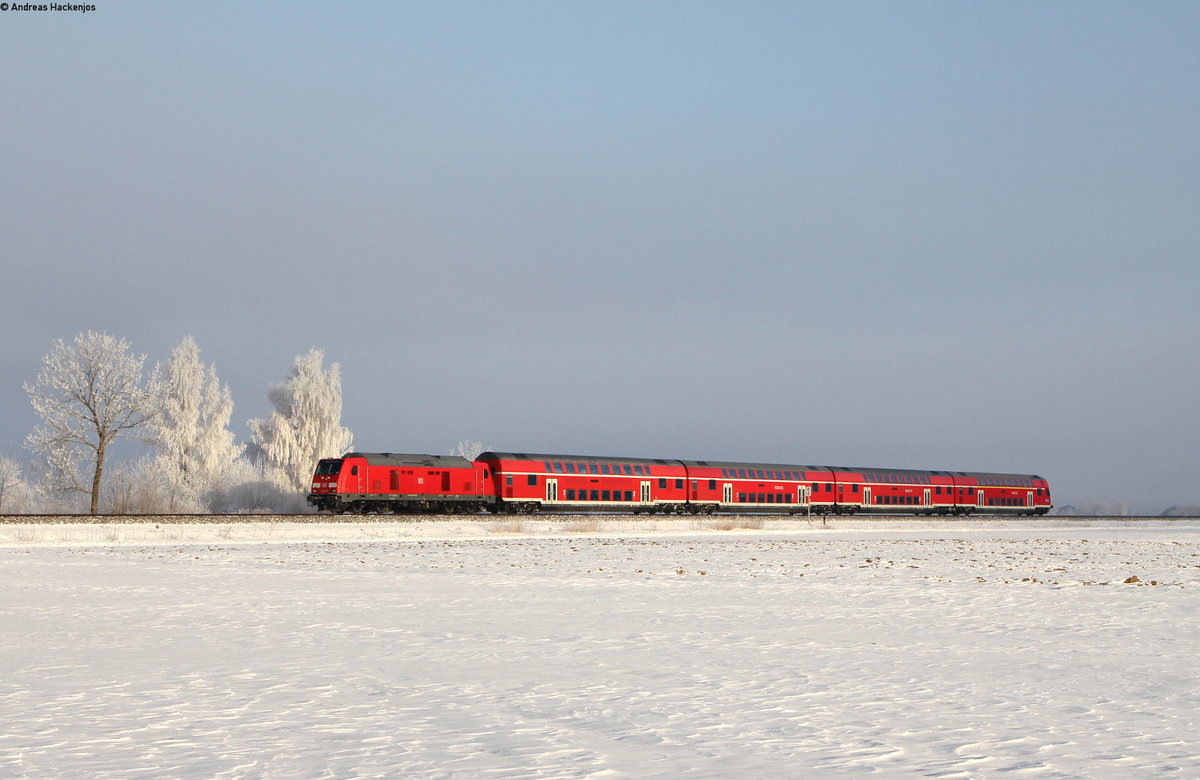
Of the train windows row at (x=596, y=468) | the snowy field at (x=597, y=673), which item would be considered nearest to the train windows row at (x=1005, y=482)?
the train windows row at (x=596, y=468)

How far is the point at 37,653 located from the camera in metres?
12.3

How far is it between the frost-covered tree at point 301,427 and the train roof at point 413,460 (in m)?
16.9

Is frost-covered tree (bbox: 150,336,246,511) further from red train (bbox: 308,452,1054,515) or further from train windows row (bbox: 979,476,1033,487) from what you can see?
train windows row (bbox: 979,476,1033,487)

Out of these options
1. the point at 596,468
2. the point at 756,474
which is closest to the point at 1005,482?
the point at 756,474

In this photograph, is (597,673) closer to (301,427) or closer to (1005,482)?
(301,427)

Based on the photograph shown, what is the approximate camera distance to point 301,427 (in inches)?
2771

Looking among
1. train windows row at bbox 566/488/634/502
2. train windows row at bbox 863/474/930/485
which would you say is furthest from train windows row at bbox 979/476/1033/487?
train windows row at bbox 566/488/634/502

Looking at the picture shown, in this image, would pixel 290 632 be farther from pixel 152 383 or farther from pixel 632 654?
pixel 152 383

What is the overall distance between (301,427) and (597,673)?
62.2 m

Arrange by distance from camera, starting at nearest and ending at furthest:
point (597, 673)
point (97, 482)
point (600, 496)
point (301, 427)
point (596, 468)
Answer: point (597, 673)
point (97, 482)
point (600, 496)
point (596, 468)
point (301, 427)

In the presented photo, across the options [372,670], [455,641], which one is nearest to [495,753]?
[372,670]

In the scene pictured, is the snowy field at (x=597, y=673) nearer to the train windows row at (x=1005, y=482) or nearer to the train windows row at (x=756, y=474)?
the train windows row at (x=756, y=474)

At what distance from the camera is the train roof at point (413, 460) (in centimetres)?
5194

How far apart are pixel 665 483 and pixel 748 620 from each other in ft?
150
